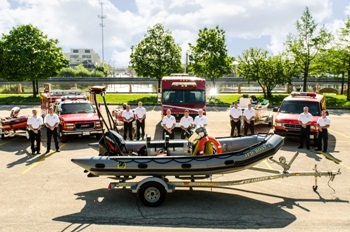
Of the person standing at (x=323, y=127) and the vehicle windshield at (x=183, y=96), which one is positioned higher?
the vehicle windshield at (x=183, y=96)

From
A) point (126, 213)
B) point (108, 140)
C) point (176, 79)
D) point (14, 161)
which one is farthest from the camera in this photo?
point (176, 79)

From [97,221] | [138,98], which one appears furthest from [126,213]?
[138,98]

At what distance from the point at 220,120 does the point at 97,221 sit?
53.5ft

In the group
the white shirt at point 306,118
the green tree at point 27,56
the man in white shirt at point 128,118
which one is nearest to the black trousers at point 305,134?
the white shirt at point 306,118

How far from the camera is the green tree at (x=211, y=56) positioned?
3716 cm

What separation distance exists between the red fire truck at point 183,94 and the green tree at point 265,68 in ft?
62.3

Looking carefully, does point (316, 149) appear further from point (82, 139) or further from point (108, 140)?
point (82, 139)

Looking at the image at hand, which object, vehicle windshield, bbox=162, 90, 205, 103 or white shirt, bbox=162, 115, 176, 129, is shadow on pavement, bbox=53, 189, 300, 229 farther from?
vehicle windshield, bbox=162, 90, 205, 103

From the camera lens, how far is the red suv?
49.0 ft

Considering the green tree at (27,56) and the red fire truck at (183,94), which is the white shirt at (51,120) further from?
the green tree at (27,56)

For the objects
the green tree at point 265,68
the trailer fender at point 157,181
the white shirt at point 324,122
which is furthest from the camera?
the green tree at point 265,68

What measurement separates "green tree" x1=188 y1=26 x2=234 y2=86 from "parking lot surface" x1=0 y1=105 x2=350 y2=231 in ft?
86.6

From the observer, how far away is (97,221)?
7.34 metres

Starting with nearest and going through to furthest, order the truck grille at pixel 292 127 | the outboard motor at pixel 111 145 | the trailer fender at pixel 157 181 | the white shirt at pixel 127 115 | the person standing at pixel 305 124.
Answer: the trailer fender at pixel 157 181, the outboard motor at pixel 111 145, the person standing at pixel 305 124, the truck grille at pixel 292 127, the white shirt at pixel 127 115
